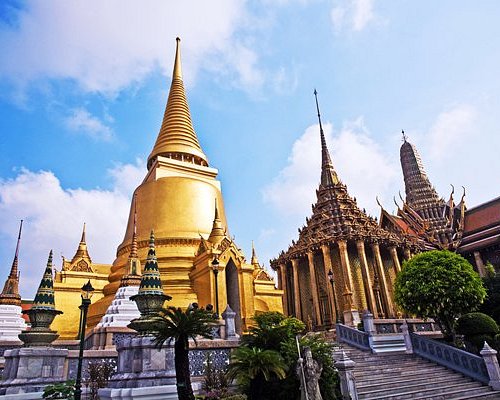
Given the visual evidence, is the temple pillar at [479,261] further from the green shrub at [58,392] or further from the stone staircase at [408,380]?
the green shrub at [58,392]

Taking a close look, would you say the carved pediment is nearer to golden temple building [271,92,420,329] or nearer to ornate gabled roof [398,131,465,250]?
golden temple building [271,92,420,329]

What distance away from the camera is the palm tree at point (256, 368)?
8703mm

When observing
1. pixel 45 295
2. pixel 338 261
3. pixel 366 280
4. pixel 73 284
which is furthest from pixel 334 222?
pixel 45 295

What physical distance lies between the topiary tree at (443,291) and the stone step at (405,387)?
371 cm

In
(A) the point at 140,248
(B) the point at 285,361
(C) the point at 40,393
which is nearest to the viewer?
(C) the point at 40,393

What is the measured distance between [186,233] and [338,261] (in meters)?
11.7

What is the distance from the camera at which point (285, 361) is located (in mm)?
9359

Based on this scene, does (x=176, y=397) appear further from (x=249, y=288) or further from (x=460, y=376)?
(x=249, y=288)

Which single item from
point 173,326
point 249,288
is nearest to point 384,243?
point 249,288

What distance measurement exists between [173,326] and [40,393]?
3655 millimetres

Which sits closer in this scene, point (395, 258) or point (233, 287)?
point (233, 287)

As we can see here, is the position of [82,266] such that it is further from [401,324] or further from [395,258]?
[395,258]

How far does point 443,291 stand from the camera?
15828 millimetres

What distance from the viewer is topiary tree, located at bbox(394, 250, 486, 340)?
624 inches
